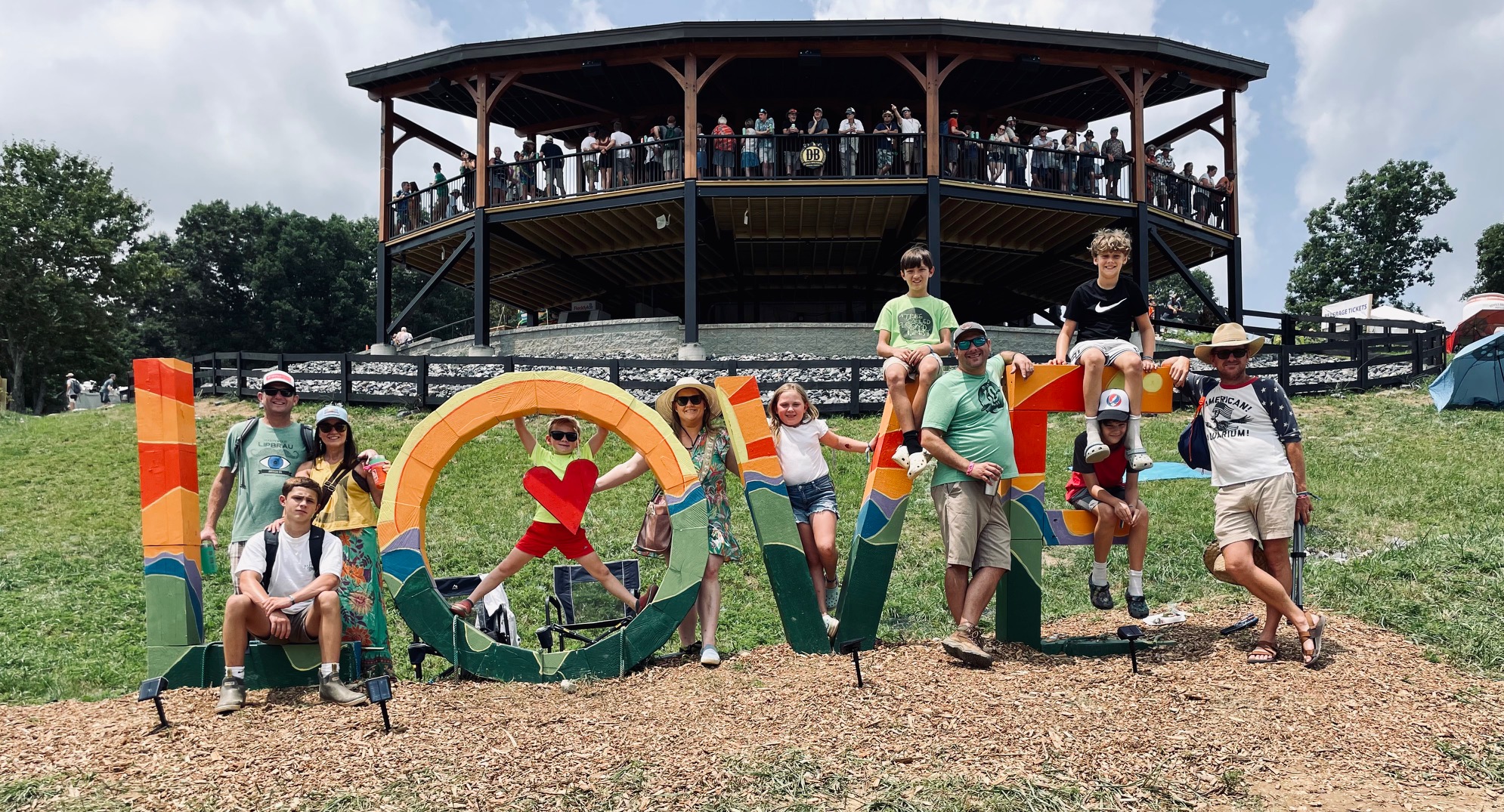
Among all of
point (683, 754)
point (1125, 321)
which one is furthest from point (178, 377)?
point (1125, 321)

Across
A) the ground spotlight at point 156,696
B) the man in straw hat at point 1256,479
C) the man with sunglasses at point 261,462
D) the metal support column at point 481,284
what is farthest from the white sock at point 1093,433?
the metal support column at point 481,284

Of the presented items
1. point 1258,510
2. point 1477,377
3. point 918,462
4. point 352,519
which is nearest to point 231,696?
point 352,519

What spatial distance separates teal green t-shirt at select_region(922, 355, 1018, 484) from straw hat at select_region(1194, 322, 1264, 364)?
43.3 inches

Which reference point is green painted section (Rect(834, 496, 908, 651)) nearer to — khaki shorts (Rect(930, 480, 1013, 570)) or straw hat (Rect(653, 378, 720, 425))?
khaki shorts (Rect(930, 480, 1013, 570))

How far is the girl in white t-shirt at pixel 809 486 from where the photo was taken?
502 cm

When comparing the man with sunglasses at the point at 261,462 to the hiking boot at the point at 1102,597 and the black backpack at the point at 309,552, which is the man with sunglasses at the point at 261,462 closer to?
the black backpack at the point at 309,552

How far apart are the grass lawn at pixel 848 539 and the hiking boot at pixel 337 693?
5.35 feet

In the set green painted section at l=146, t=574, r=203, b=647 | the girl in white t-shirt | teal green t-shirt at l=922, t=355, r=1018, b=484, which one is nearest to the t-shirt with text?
the girl in white t-shirt

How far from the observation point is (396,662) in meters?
5.80

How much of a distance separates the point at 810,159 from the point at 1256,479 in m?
13.4

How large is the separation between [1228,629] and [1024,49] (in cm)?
1512

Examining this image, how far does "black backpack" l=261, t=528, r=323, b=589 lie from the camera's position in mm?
4320

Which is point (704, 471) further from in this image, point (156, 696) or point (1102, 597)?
point (156, 696)

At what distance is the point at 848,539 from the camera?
7.73 meters
